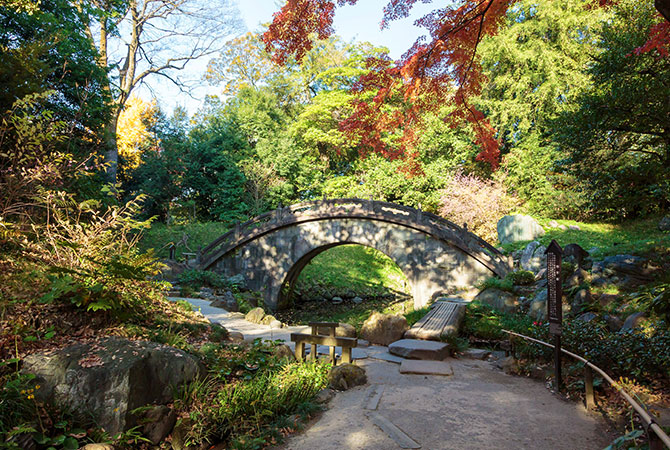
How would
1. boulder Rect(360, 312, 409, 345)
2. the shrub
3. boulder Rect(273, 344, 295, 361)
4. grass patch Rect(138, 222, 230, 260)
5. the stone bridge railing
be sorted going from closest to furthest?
boulder Rect(273, 344, 295, 361)
boulder Rect(360, 312, 409, 345)
the stone bridge railing
the shrub
grass patch Rect(138, 222, 230, 260)

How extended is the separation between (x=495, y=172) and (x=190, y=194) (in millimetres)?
18882

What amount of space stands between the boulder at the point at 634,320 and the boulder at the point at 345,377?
4.04 metres

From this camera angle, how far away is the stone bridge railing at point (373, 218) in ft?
43.4

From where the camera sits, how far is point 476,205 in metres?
18.8

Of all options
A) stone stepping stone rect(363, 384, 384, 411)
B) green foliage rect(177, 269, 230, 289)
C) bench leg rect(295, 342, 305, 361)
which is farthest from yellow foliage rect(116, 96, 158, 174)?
stone stepping stone rect(363, 384, 384, 411)

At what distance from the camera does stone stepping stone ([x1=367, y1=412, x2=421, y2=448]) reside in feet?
10.7

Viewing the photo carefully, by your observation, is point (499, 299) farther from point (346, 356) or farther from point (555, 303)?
point (346, 356)

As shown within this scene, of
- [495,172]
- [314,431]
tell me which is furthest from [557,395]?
[495,172]

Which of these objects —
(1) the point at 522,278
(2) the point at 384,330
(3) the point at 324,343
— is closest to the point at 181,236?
(2) the point at 384,330

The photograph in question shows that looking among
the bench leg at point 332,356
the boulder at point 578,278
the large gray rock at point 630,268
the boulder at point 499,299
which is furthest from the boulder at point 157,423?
the boulder at point 499,299

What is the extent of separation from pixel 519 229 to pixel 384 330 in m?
10.4

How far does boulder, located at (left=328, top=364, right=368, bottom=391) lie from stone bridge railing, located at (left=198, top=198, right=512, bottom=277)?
8.93m

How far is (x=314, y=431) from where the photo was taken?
365cm

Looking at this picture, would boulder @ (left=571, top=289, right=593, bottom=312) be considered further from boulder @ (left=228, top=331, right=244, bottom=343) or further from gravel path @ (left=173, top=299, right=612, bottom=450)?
boulder @ (left=228, top=331, right=244, bottom=343)
